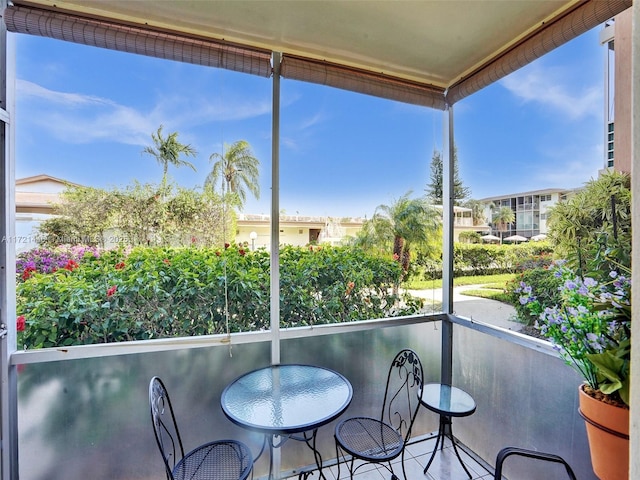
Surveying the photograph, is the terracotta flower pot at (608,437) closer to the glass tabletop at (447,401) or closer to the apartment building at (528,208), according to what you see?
the glass tabletop at (447,401)

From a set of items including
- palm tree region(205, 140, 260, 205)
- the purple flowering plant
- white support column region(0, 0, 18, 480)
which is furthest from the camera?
palm tree region(205, 140, 260, 205)

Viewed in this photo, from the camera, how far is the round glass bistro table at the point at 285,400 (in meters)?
1.38

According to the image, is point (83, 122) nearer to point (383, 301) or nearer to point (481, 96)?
point (383, 301)

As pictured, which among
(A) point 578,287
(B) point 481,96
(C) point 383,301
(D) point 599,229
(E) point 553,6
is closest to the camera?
(A) point 578,287

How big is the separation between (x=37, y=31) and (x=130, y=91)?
0.45 m

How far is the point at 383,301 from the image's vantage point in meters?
2.38

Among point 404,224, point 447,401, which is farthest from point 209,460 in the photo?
point 404,224

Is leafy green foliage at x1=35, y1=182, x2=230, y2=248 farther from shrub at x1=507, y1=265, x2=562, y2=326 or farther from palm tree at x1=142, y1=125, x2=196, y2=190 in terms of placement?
shrub at x1=507, y1=265, x2=562, y2=326

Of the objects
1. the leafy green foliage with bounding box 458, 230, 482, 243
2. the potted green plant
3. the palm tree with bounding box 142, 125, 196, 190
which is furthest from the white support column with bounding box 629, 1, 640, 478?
the palm tree with bounding box 142, 125, 196, 190

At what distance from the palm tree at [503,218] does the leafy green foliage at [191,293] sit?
765mm

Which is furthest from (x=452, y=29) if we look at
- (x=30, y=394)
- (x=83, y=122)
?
(x=30, y=394)

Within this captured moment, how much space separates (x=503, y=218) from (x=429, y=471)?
1.83 metres

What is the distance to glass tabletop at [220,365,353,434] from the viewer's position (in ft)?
4.55

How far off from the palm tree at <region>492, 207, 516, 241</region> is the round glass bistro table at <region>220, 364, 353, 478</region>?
59.2 inches
